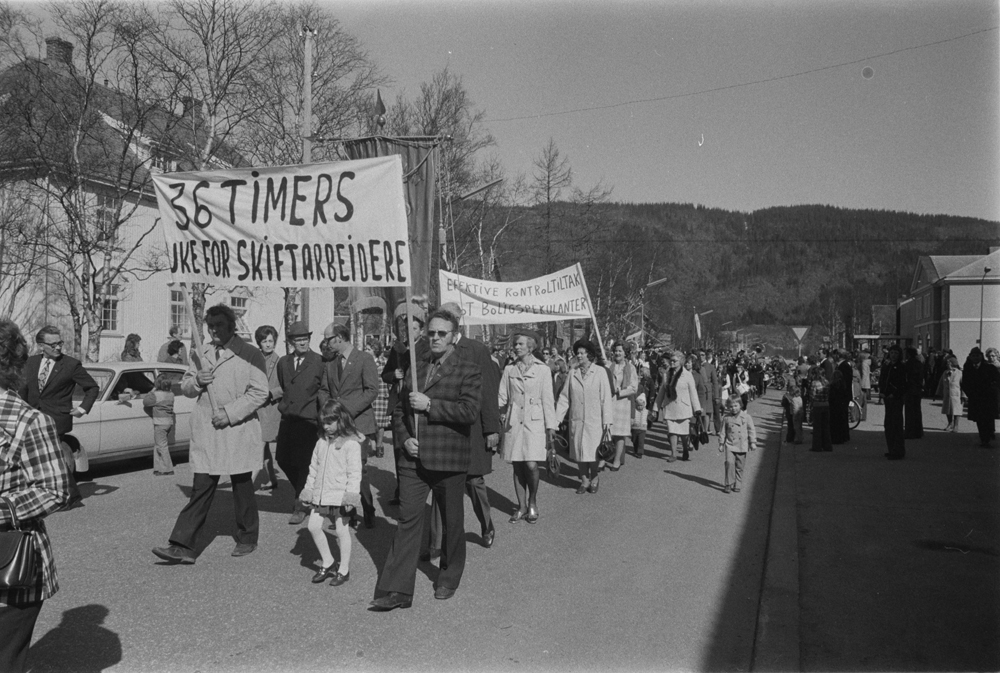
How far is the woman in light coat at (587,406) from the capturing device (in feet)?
31.5

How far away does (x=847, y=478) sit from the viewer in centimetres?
1101

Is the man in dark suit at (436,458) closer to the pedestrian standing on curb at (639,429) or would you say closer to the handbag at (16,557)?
the handbag at (16,557)

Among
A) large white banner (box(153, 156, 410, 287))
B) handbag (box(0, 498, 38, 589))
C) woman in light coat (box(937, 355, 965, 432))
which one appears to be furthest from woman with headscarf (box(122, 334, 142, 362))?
woman in light coat (box(937, 355, 965, 432))

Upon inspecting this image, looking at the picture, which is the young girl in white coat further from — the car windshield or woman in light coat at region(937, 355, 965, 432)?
woman in light coat at region(937, 355, 965, 432)

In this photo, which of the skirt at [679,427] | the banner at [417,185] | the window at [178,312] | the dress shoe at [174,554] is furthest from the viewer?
the window at [178,312]

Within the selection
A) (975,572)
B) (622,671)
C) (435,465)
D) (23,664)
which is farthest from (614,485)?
(23,664)

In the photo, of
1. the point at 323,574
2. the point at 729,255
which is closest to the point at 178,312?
the point at 323,574

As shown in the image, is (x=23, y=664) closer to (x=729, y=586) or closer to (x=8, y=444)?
(x=8, y=444)

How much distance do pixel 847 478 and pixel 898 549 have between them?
418cm

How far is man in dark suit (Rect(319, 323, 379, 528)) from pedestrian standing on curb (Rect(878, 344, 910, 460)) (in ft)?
27.3

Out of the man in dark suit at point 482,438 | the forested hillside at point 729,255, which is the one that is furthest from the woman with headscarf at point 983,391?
the forested hillside at point 729,255

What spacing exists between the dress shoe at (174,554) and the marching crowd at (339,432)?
A: 19mm

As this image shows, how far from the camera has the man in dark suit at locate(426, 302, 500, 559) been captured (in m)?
6.41

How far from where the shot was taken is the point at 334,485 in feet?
19.6
